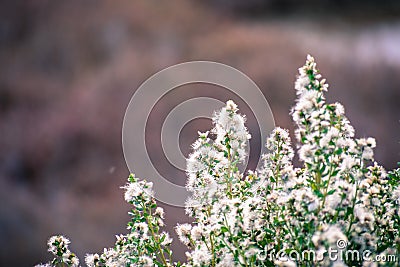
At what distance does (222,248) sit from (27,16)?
123 centimetres

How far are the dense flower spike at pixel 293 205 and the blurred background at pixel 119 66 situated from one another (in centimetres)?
94

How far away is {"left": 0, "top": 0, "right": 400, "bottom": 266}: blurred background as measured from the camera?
1472 mm

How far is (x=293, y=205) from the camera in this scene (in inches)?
16.6

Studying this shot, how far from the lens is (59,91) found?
4.91 feet

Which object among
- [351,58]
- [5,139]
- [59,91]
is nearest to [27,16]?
[59,91]

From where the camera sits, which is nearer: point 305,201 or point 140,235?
point 305,201
